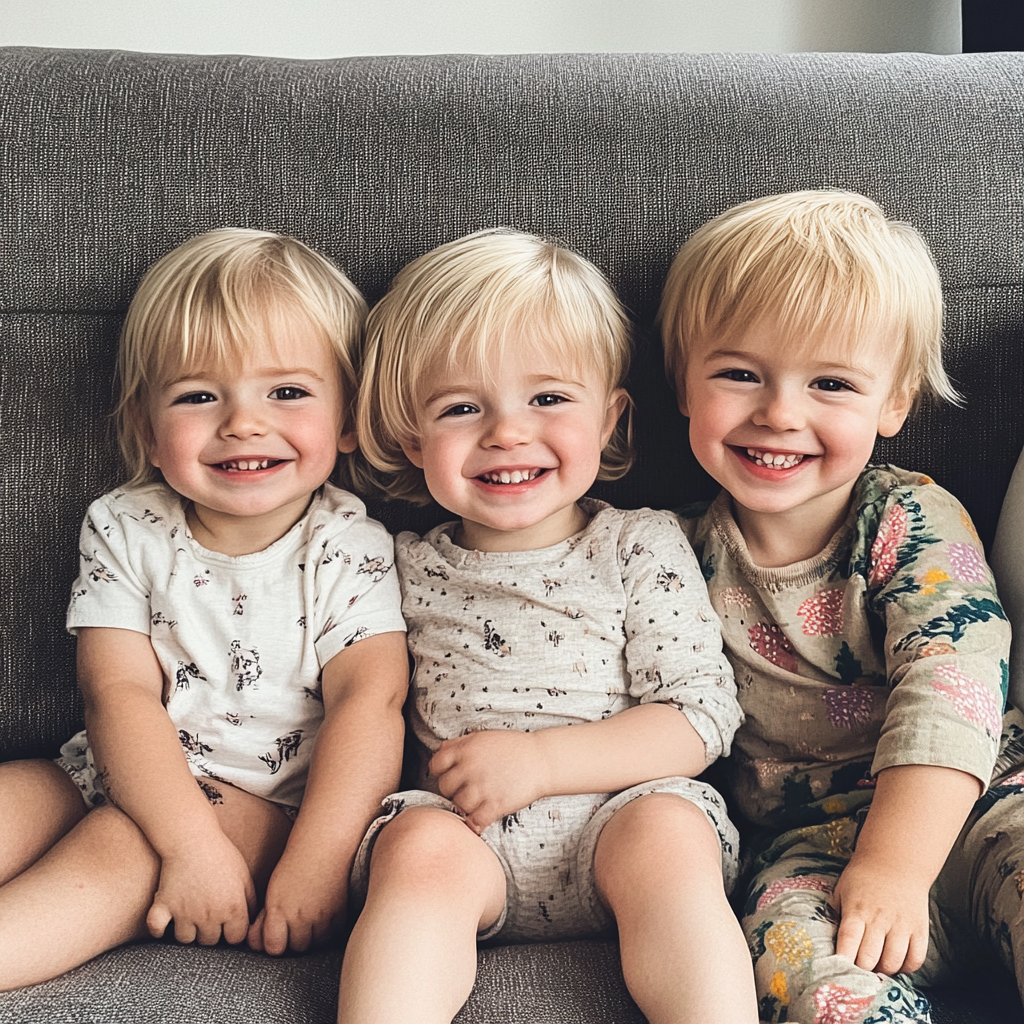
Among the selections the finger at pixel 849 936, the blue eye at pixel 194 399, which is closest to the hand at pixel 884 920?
the finger at pixel 849 936

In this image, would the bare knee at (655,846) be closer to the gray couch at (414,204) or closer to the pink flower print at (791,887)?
the pink flower print at (791,887)

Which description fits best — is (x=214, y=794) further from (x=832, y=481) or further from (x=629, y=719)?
(x=832, y=481)

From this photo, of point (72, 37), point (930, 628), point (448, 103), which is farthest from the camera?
point (72, 37)

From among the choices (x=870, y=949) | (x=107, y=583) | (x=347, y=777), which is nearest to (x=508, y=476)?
(x=347, y=777)

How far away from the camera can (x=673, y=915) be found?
849mm

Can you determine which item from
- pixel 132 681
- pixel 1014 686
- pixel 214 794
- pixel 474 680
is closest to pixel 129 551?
pixel 132 681

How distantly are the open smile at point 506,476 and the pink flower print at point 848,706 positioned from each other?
38cm

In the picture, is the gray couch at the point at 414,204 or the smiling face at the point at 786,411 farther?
the gray couch at the point at 414,204

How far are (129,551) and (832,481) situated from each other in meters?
0.73

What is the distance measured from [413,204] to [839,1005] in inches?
34.5

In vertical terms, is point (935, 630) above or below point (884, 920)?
above

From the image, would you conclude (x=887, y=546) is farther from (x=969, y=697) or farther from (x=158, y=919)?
(x=158, y=919)

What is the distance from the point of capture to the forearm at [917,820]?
908 millimetres

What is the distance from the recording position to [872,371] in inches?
40.9
